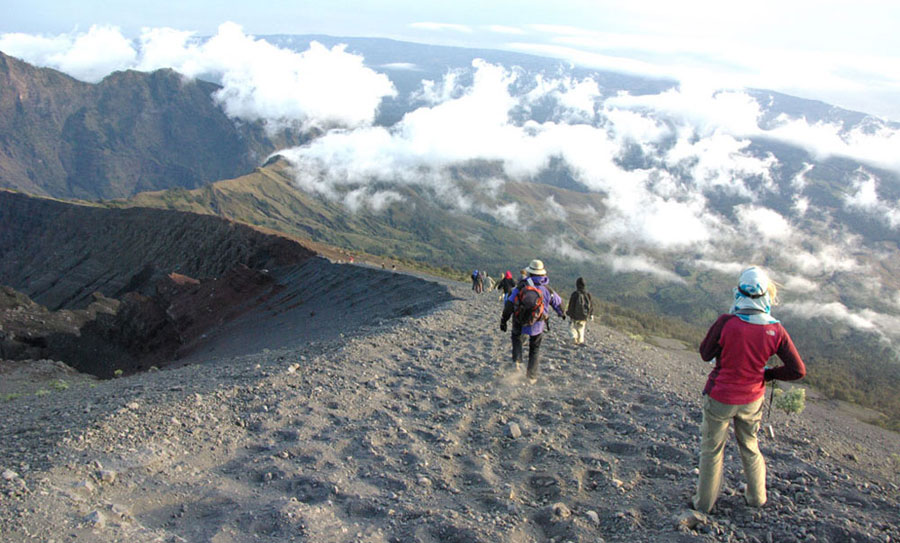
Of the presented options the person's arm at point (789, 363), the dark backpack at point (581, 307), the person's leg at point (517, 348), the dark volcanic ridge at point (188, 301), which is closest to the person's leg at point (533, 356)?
the person's leg at point (517, 348)

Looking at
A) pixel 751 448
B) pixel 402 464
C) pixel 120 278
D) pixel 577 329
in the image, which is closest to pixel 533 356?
pixel 577 329

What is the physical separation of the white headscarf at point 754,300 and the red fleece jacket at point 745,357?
89 millimetres

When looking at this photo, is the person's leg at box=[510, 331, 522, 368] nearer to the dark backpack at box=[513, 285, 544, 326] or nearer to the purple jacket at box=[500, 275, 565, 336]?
the purple jacket at box=[500, 275, 565, 336]

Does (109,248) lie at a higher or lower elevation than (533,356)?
lower

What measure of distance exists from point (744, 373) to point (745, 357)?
20 cm

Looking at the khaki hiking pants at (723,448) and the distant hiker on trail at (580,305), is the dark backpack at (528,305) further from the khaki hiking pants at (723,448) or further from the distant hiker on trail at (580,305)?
the khaki hiking pants at (723,448)

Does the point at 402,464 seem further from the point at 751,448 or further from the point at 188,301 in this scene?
the point at 188,301

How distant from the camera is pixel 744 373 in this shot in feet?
21.5

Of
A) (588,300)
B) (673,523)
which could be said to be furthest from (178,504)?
(588,300)

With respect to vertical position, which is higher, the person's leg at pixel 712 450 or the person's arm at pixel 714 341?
the person's arm at pixel 714 341

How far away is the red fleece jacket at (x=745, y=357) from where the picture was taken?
6.46 metres

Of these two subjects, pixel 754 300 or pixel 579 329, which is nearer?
pixel 754 300

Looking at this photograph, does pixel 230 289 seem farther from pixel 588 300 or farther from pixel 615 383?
pixel 615 383

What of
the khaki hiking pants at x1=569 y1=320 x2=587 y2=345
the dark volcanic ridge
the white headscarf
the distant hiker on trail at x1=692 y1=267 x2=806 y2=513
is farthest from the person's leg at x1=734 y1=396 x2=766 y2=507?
the dark volcanic ridge
